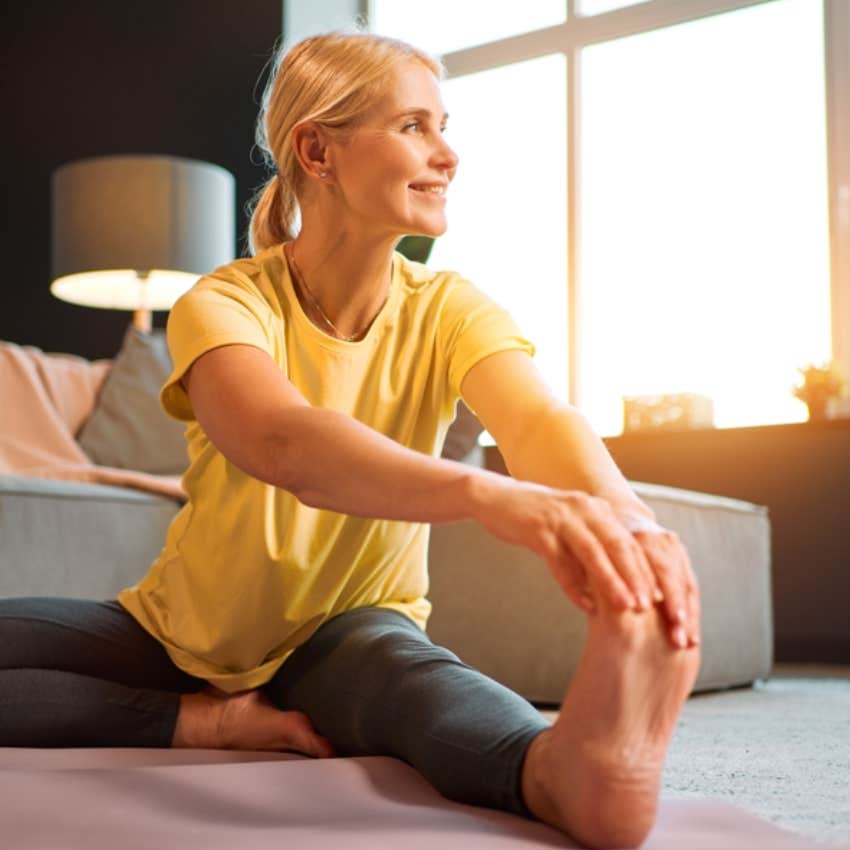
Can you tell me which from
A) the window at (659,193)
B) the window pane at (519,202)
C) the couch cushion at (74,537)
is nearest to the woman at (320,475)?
the couch cushion at (74,537)

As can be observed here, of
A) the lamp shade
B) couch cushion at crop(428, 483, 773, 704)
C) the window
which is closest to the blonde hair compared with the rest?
couch cushion at crop(428, 483, 773, 704)

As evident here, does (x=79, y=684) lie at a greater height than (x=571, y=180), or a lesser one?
lesser

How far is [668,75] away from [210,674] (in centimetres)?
358

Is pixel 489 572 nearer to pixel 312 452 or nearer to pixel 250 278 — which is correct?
pixel 250 278

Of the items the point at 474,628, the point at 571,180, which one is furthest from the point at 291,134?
the point at 571,180

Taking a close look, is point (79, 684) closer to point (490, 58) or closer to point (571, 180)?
point (571, 180)

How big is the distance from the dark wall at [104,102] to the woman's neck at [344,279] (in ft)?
11.5

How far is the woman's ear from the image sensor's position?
1.28m

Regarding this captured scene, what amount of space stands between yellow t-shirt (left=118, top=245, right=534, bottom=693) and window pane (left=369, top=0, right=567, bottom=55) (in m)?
3.61

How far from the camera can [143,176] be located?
3.65 m

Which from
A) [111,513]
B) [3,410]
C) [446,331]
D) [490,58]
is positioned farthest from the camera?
[490,58]

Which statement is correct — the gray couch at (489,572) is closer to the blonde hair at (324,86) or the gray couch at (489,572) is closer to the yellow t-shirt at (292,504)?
the yellow t-shirt at (292,504)

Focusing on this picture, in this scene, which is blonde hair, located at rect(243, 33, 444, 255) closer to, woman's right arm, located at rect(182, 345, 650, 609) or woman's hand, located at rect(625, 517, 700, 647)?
woman's right arm, located at rect(182, 345, 650, 609)

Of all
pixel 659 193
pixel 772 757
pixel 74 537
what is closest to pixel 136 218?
pixel 74 537
